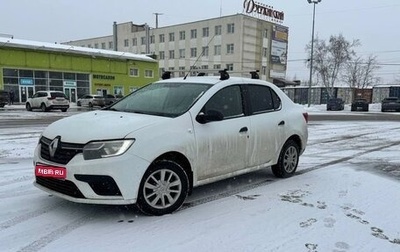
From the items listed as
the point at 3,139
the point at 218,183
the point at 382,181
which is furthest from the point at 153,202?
the point at 3,139

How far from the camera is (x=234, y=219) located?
439 cm

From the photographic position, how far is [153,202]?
443 centimetres

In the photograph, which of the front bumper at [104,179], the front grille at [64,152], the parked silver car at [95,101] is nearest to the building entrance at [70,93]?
the parked silver car at [95,101]

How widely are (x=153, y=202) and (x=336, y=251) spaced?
6.42 feet

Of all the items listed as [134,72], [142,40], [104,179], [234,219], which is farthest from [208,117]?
[142,40]

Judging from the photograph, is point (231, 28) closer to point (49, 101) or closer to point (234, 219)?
point (49, 101)

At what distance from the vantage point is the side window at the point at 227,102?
518cm

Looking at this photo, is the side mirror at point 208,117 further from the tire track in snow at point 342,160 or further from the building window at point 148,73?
the building window at point 148,73

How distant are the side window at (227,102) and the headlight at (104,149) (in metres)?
1.28

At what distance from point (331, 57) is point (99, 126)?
5997 cm

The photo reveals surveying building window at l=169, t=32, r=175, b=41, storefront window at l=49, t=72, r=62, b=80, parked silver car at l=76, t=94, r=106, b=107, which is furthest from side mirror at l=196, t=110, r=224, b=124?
building window at l=169, t=32, r=175, b=41

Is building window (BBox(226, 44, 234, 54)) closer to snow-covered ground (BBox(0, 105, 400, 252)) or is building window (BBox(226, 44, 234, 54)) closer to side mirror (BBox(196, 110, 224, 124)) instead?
snow-covered ground (BBox(0, 105, 400, 252))

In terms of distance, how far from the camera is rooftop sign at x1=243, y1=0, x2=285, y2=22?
214 feet

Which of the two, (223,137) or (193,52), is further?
(193,52)
